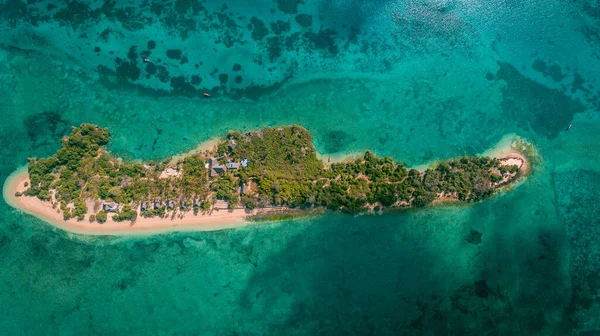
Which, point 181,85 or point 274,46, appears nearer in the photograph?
point 181,85

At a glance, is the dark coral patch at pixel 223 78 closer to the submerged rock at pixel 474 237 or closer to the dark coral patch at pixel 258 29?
the dark coral patch at pixel 258 29

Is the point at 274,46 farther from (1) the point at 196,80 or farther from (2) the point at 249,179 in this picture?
(2) the point at 249,179

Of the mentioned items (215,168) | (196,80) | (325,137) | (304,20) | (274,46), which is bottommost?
(215,168)

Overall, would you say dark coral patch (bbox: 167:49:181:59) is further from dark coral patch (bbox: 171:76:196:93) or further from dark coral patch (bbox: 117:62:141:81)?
dark coral patch (bbox: 117:62:141:81)

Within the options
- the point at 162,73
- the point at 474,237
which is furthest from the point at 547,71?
the point at 162,73

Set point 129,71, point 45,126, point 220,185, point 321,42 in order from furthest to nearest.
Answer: point 321,42
point 129,71
point 45,126
point 220,185

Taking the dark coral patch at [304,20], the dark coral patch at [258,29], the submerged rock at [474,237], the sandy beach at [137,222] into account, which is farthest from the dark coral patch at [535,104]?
the sandy beach at [137,222]
